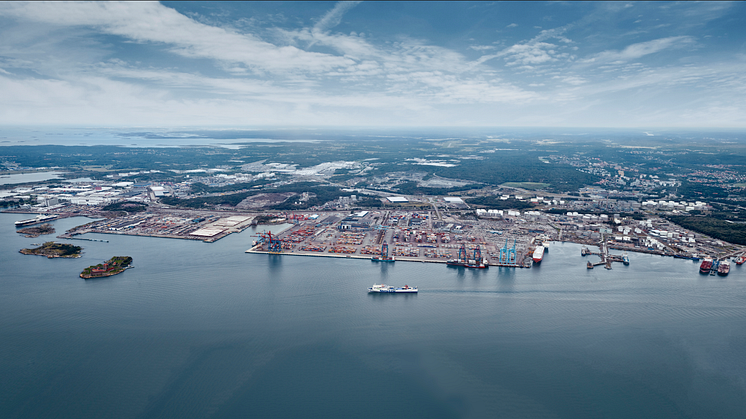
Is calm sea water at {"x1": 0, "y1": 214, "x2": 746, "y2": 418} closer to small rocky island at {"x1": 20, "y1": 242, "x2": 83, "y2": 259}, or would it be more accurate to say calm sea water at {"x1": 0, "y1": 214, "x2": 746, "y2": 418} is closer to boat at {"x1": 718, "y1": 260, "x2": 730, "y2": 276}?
boat at {"x1": 718, "y1": 260, "x2": 730, "y2": 276}

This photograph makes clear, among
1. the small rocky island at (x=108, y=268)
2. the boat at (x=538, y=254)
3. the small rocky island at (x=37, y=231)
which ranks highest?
the boat at (x=538, y=254)

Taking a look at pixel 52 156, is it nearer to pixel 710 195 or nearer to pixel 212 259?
pixel 212 259

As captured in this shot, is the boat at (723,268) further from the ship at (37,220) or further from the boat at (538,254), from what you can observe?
the ship at (37,220)

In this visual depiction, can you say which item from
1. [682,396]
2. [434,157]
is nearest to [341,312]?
[682,396]

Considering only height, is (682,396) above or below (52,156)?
below

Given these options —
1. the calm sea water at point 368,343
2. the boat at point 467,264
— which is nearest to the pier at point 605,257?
the calm sea water at point 368,343

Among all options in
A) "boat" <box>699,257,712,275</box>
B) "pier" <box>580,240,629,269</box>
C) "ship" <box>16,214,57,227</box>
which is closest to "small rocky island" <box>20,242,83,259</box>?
"ship" <box>16,214,57,227</box>
